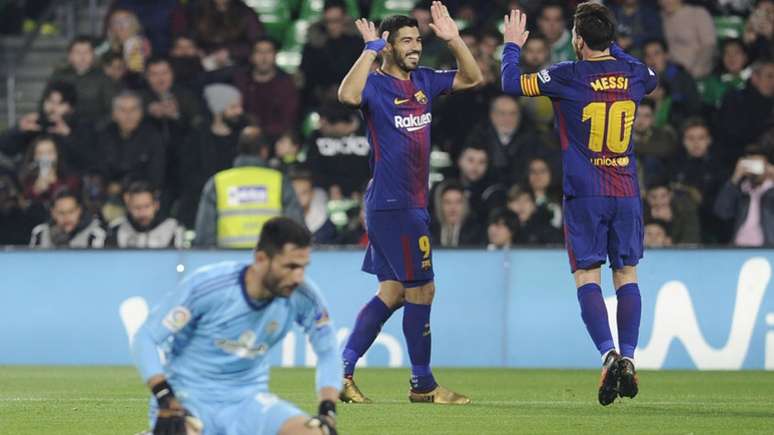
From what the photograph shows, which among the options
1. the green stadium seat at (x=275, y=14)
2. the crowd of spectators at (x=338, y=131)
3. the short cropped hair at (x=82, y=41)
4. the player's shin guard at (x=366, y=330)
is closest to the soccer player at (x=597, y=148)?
the player's shin guard at (x=366, y=330)

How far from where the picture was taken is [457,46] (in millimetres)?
10750

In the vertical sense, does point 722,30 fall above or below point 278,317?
above

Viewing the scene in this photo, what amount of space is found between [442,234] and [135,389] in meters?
4.95

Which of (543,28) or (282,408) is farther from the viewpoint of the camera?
(543,28)

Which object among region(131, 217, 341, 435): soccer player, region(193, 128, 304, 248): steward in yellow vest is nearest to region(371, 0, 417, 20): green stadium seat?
region(193, 128, 304, 248): steward in yellow vest

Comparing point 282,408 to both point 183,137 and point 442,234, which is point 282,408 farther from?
point 183,137

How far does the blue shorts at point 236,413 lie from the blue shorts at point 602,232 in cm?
384

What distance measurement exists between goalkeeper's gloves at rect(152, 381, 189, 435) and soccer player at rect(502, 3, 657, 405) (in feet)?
13.9

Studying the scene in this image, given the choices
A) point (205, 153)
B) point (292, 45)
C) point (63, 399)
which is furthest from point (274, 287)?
point (292, 45)

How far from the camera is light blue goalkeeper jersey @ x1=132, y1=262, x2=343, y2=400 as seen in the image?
702 centimetres

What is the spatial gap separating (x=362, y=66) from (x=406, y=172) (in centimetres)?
Result: 76

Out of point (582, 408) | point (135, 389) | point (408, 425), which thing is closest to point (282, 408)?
point (408, 425)

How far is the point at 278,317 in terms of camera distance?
23.4ft

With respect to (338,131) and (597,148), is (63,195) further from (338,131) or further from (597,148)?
(597,148)
